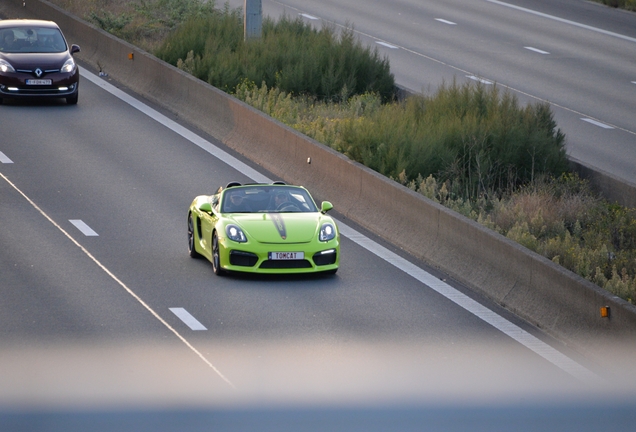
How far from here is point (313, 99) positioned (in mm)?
28109

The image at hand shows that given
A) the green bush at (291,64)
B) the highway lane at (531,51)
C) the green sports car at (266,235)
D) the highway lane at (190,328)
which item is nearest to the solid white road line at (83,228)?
the highway lane at (190,328)

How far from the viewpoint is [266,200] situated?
52.8 ft

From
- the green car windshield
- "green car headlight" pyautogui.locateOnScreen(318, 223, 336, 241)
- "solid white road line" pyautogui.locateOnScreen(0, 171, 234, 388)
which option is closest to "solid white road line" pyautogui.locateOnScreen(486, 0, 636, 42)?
"solid white road line" pyautogui.locateOnScreen(0, 171, 234, 388)

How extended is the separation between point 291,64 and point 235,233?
14394 mm

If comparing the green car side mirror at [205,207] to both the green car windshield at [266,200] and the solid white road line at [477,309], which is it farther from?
the solid white road line at [477,309]

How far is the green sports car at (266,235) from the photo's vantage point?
1502 cm

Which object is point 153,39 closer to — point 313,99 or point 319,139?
point 313,99

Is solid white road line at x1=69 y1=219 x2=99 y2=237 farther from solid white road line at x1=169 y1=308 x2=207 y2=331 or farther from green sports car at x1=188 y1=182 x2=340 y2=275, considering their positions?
solid white road line at x1=169 y1=308 x2=207 y2=331

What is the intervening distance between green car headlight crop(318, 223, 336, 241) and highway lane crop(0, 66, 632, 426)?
56 cm

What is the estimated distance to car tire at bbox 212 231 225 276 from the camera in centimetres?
1526

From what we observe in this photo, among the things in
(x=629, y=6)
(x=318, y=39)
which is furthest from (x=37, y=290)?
(x=629, y=6)

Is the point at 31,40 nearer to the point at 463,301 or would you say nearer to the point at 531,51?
the point at 531,51

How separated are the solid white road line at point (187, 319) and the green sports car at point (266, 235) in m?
1.56

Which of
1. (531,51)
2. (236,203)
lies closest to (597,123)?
(531,51)
